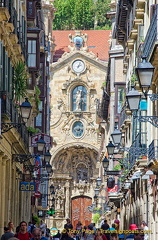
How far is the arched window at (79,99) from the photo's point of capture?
78.8m

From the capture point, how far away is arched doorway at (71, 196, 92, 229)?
79688mm

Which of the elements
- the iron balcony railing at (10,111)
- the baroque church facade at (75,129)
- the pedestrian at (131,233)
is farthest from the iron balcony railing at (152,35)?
the baroque church facade at (75,129)

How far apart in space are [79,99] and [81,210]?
1286cm

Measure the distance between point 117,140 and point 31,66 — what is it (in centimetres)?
1223

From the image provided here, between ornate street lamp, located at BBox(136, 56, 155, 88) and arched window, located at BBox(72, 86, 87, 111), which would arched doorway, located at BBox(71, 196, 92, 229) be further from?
ornate street lamp, located at BBox(136, 56, 155, 88)

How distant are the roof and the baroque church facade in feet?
13.6

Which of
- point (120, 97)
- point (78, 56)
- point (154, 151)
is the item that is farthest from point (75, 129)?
point (154, 151)

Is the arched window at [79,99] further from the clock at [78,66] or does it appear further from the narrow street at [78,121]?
the clock at [78,66]

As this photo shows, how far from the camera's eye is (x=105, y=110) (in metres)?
67.4

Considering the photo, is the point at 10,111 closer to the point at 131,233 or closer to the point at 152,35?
the point at 131,233

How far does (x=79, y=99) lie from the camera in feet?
259

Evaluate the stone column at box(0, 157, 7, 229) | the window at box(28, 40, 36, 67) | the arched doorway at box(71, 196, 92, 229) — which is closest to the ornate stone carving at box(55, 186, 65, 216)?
the arched doorway at box(71, 196, 92, 229)

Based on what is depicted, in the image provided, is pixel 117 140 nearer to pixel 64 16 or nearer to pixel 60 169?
pixel 60 169

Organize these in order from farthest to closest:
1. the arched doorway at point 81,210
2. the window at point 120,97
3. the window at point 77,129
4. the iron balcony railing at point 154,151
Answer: the arched doorway at point 81,210
the window at point 77,129
the window at point 120,97
the iron balcony railing at point 154,151
